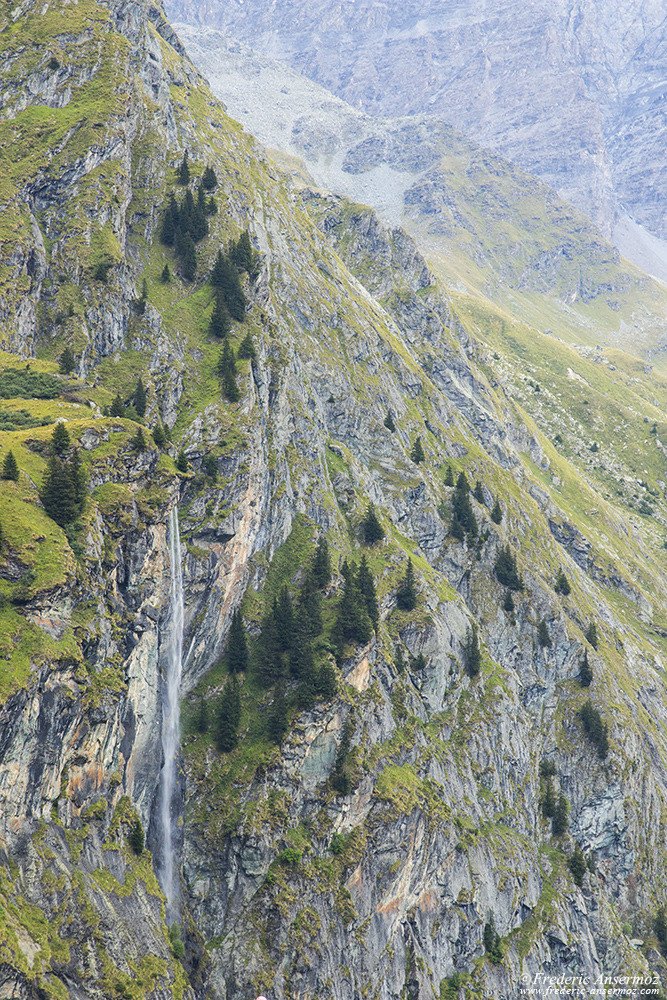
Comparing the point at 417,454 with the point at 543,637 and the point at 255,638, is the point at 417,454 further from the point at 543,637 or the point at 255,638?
the point at 255,638

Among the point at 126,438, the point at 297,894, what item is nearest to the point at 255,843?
the point at 297,894

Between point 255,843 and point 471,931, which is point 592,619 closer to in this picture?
point 471,931

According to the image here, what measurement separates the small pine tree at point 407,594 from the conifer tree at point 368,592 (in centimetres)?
1015

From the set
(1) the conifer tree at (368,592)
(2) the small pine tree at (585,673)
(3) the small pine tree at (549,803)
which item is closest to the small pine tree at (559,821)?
(3) the small pine tree at (549,803)

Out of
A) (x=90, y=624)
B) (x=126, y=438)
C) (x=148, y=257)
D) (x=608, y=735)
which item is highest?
(x=148, y=257)

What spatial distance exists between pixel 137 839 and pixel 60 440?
36.1m

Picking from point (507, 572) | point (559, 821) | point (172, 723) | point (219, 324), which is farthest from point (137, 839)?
point (507, 572)

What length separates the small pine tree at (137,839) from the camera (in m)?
57.5

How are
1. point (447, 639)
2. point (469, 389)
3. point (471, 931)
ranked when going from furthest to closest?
point (469, 389), point (447, 639), point (471, 931)

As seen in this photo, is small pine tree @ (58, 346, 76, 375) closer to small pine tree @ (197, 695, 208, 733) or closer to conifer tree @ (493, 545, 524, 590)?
small pine tree @ (197, 695, 208, 733)

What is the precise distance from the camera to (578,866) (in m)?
106

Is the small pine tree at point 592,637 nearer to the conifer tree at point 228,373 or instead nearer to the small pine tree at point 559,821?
the small pine tree at point 559,821

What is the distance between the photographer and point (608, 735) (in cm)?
12088

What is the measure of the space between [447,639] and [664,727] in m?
66.9
